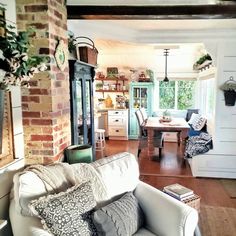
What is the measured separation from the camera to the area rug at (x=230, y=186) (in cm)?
354

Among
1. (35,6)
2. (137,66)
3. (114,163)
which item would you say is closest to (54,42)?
(35,6)

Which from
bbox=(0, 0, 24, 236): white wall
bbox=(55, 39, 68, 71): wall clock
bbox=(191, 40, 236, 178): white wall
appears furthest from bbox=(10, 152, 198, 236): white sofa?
bbox=(191, 40, 236, 178): white wall

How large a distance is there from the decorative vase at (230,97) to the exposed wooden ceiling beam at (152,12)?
167 cm

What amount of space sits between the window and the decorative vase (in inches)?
116

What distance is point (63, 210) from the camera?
1504 mm

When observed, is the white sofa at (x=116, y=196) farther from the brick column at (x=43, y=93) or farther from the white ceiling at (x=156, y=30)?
the white ceiling at (x=156, y=30)

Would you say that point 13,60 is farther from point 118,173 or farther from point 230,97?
point 230,97

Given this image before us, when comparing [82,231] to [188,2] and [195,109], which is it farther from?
[195,109]

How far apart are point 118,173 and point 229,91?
276 centimetres

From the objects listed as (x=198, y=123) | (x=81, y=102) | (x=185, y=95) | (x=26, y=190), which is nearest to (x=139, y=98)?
(x=185, y=95)

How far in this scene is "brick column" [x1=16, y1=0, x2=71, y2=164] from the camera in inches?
80.3

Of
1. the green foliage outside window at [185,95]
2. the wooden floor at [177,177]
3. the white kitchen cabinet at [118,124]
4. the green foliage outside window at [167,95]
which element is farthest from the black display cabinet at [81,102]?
the green foliage outside window at [185,95]

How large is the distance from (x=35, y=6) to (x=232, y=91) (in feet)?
10.5

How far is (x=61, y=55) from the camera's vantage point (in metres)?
2.26
